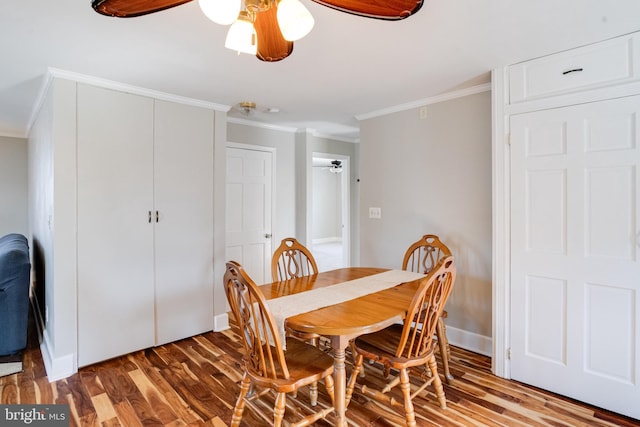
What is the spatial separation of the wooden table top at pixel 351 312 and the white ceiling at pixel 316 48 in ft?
5.01

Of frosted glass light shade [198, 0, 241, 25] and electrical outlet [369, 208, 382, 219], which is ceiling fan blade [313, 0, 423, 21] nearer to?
frosted glass light shade [198, 0, 241, 25]

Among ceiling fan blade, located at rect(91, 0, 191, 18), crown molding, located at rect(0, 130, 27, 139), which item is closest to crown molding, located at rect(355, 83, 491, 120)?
ceiling fan blade, located at rect(91, 0, 191, 18)

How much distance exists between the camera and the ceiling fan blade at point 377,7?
4.14 ft

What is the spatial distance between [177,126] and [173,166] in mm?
365

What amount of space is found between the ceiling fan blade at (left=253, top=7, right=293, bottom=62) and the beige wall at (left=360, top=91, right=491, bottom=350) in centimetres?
189

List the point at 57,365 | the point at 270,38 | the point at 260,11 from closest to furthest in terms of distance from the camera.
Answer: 1. the point at 260,11
2. the point at 270,38
3. the point at 57,365

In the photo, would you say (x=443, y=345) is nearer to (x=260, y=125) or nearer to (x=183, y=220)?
(x=183, y=220)

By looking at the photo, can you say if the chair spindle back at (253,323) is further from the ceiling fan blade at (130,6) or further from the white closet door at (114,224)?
the white closet door at (114,224)

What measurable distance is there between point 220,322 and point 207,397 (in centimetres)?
121

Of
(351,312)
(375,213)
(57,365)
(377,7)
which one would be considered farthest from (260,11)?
(57,365)

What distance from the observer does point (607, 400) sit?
203 centimetres

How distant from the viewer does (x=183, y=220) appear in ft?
10.2

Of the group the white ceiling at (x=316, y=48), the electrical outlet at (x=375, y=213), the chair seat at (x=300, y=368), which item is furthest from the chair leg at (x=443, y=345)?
the white ceiling at (x=316, y=48)

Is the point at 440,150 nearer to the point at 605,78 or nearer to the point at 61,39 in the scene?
the point at 605,78
